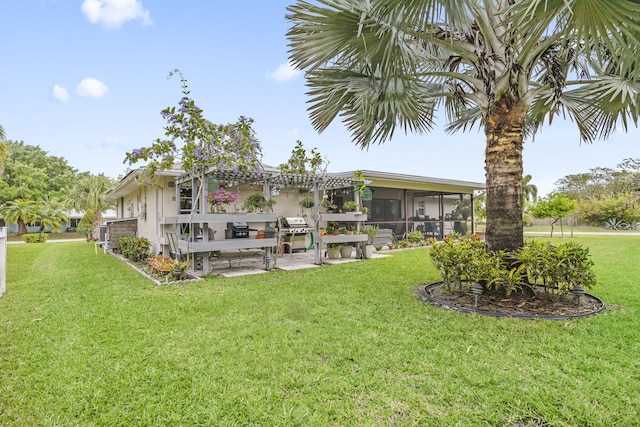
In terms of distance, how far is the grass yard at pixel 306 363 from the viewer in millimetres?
2098

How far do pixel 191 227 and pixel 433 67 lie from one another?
18.6 feet

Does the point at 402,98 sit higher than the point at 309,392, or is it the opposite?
the point at 402,98

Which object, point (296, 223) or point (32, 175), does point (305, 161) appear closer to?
point (296, 223)

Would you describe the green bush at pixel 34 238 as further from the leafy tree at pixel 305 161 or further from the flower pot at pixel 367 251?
the flower pot at pixel 367 251

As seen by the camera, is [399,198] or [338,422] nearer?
[338,422]

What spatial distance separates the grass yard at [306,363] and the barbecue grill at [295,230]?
4.24m

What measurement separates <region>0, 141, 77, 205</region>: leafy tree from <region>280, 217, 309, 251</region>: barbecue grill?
86.8 feet

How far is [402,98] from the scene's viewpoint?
5008mm

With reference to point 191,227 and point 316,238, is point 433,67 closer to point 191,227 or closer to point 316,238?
point 316,238

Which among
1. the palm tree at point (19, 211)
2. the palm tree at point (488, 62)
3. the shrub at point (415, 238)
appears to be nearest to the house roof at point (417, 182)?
the shrub at point (415, 238)

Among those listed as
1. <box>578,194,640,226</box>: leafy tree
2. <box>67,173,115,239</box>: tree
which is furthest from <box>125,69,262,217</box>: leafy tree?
<box>578,194,640,226</box>: leafy tree

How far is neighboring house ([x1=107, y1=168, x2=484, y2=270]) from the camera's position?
279 inches

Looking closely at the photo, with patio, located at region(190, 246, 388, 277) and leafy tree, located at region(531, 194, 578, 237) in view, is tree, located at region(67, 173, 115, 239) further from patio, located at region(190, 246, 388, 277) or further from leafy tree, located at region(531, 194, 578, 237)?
leafy tree, located at region(531, 194, 578, 237)

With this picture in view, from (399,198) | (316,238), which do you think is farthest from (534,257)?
(399,198)
